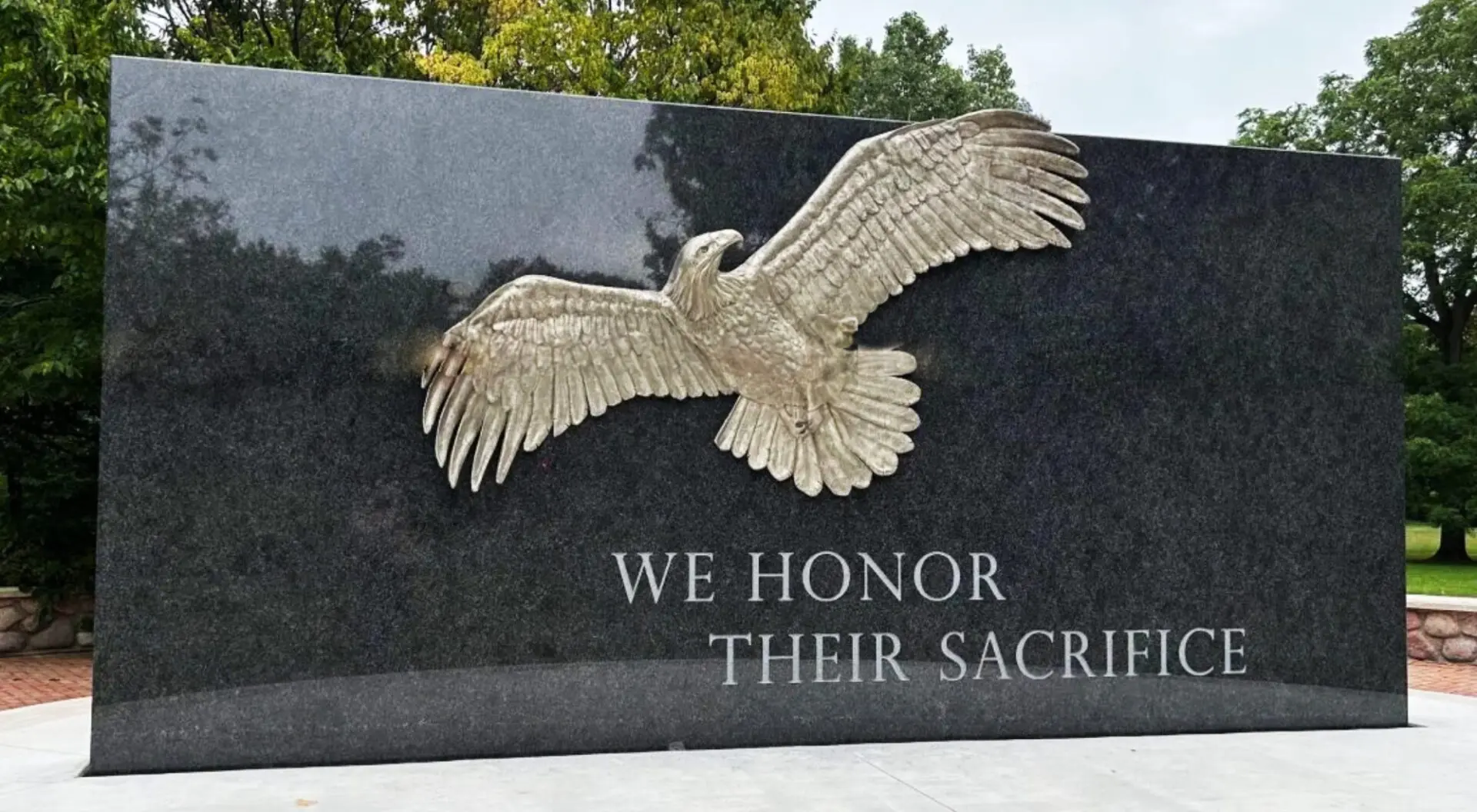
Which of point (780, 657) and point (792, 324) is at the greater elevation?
point (792, 324)

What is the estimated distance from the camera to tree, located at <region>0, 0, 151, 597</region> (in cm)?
768

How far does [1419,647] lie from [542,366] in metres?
6.52

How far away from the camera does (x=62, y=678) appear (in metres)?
7.60

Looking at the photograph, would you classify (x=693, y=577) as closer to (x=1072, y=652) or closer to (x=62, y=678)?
(x=1072, y=652)

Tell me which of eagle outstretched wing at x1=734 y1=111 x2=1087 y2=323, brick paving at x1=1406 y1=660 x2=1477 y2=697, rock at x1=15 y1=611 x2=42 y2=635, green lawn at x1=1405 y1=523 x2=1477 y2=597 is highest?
eagle outstretched wing at x1=734 y1=111 x2=1087 y2=323

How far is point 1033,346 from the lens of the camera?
5.36 meters

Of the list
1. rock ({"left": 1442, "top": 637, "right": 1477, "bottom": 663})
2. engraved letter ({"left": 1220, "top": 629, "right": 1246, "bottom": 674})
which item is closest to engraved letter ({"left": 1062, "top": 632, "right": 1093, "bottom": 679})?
engraved letter ({"left": 1220, "top": 629, "right": 1246, "bottom": 674})

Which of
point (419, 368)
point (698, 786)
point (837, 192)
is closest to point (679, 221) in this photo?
point (837, 192)

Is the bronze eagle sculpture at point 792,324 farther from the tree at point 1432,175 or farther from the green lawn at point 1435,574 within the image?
the tree at point 1432,175

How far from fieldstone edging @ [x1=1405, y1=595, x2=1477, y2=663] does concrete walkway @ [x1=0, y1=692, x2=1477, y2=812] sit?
3.07 meters

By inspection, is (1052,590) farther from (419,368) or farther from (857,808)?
(419,368)

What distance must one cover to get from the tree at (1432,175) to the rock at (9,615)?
17392mm

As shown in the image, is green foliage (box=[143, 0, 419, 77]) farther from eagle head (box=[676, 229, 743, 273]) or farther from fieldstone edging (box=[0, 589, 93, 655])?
eagle head (box=[676, 229, 743, 273])

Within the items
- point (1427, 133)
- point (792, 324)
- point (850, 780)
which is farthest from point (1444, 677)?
point (1427, 133)
